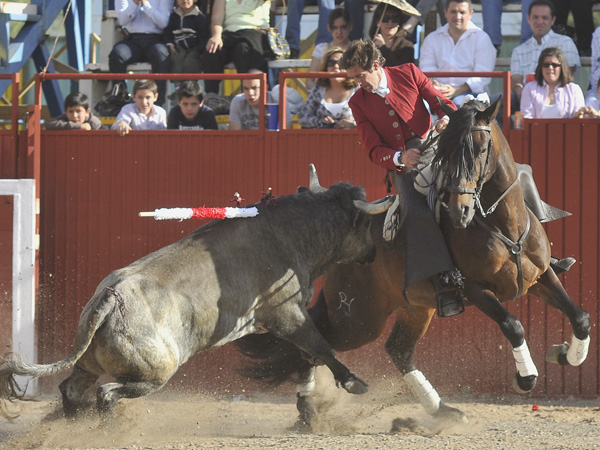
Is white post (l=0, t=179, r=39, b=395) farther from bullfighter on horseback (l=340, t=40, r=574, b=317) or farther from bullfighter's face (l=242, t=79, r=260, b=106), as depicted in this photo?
bullfighter on horseback (l=340, t=40, r=574, b=317)

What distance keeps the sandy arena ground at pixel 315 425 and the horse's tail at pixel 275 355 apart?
367 millimetres

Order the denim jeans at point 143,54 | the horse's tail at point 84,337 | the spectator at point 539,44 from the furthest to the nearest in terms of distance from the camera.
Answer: the denim jeans at point 143,54, the spectator at point 539,44, the horse's tail at point 84,337

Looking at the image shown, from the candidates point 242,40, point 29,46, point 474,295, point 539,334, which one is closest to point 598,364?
point 539,334

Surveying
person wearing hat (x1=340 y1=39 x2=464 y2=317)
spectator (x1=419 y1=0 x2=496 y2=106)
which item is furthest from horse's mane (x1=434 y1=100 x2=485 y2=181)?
spectator (x1=419 y1=0 x2=496 y2=106)

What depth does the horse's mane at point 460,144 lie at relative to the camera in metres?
5.95

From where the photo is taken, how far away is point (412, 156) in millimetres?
6516

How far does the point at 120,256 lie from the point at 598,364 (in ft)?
14.1

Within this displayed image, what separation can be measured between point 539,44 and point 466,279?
4.10m

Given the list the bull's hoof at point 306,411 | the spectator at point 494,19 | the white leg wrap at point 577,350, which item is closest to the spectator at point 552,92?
the spectator at point 494,19

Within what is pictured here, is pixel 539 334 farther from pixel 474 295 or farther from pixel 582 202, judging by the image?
pixel 474 295

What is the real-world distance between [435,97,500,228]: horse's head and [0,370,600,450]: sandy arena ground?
1.50 meters

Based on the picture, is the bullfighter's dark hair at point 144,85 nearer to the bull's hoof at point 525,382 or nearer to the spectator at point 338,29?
the spectator at point 338,29

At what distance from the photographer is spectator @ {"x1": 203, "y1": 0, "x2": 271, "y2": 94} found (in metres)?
10.1

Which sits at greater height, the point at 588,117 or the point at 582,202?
the point at 588,117
